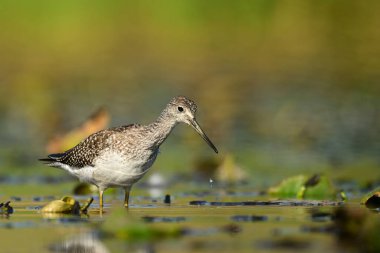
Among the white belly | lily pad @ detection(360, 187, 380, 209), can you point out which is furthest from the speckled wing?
lily pad @ detection(360, 187, 380, 209)

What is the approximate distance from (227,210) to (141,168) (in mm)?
1284

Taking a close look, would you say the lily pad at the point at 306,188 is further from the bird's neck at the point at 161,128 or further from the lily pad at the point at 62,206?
the lily pad at the point at 62,206

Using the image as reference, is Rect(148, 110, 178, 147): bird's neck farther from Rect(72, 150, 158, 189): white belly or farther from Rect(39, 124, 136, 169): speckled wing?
Rect(39, 124, 136, 169): speckled wing

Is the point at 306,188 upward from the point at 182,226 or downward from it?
upward

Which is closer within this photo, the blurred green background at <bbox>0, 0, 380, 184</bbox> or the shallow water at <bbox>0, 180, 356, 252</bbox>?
the shallow water at <bbox>0, 180, 356, 252</bbox>

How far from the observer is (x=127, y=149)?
1420 cm

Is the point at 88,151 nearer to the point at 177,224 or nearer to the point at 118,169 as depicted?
the point at 118,169

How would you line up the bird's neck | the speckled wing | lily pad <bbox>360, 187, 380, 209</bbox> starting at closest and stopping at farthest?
lily pad <bbox>360, 187, 380, 209</bbox>
the bird's neck
the speckled wing

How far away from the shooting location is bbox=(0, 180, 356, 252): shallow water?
35.2ft

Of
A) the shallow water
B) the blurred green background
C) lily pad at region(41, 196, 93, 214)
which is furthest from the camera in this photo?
the blurred green background

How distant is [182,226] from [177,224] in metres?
0.21

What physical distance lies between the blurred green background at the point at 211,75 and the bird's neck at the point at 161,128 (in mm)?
3525

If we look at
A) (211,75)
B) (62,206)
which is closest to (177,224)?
(62,206)

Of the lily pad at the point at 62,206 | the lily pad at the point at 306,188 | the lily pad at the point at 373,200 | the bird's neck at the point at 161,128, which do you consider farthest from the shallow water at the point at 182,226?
the bird's neck at the point at 161,128
